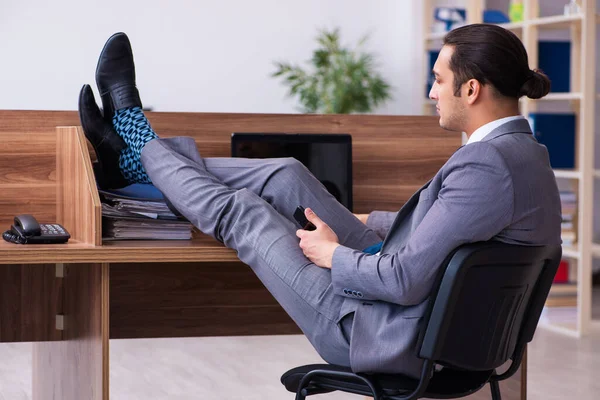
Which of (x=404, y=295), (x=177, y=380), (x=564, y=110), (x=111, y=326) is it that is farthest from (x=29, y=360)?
(x=564, y=110)

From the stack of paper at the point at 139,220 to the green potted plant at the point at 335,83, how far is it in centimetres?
442

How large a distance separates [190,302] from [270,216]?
2.75ft

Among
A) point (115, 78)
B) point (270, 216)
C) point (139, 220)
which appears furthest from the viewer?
point (115, 78)

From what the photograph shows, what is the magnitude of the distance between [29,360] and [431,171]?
2145 millimetres

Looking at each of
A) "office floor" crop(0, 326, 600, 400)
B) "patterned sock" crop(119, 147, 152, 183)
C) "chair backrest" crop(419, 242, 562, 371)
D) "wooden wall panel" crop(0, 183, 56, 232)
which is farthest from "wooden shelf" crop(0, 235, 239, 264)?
"office floor" crop(0, 326, 600, 400)

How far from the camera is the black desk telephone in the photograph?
190cm

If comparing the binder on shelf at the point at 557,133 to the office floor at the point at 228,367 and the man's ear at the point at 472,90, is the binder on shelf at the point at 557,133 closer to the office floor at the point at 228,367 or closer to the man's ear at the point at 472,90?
the office floor at the point at 228,367

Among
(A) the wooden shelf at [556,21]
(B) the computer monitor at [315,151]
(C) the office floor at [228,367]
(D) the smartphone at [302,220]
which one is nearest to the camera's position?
(D) the smartphone at [302,220]

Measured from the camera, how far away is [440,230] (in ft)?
5.15

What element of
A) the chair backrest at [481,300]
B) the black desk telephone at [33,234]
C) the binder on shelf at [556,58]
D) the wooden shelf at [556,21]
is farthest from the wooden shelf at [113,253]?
the binder on shelf at [556,58]

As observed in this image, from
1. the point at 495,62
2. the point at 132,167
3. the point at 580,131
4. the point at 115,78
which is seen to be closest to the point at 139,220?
the point at 132,167

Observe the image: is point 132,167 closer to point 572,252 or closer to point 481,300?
point 481,300

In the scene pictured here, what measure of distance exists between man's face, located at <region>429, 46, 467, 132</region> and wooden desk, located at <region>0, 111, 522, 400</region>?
24.7 inches

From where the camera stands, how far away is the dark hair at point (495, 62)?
1.66m
